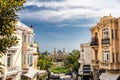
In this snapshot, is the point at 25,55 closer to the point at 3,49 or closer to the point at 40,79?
the point at 40,79

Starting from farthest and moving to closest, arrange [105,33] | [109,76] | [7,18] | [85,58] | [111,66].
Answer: [85,58]
[105,33]
[109,76]
[111,66]
[7,18]

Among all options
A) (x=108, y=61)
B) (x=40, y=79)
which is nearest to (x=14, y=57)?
(x=108, y=61)

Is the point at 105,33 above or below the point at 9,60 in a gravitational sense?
above

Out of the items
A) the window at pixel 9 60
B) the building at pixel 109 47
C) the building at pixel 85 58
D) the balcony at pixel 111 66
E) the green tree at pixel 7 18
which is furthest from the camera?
the building at pixel 85 58

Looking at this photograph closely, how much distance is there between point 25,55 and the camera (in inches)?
1367

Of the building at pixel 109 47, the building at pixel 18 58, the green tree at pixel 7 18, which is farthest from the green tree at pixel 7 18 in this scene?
the building at pixel 109 47

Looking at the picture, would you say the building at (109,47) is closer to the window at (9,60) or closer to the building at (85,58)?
the window at (9,60)

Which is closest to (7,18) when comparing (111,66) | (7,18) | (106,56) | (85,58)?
(7,18)

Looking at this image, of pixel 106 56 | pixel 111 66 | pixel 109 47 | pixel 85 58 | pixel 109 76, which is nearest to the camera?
pixel 111 66

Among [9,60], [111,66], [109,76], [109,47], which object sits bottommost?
[109,76]

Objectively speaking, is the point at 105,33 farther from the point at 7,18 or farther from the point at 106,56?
Answer: the point at 7,18

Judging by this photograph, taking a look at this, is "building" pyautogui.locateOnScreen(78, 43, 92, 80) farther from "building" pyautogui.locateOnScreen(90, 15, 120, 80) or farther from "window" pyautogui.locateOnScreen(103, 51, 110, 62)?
"window" pyautogui.locateOnScreen(103, 51, 110, 62)

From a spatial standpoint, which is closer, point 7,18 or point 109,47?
point 7,18

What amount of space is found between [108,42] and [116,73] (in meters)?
4.24
